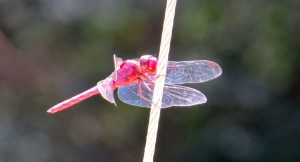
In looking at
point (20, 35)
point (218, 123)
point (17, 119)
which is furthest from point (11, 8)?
point (218, 123)

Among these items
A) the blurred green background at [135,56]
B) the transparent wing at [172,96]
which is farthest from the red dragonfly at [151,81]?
the blurred green background at [135,56]

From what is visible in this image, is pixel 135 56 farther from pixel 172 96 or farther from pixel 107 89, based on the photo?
pixel 107 89

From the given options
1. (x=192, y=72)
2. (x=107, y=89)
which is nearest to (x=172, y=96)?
(x=192, y=72)

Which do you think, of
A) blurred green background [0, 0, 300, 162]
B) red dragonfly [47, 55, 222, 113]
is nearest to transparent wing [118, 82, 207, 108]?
red dragonfly [47, 55, 222, 113]

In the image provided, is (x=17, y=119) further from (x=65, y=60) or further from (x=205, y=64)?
(x=205, y=64)

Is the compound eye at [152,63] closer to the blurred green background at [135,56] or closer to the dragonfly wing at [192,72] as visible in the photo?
the dragonfly wing at [192,72]
